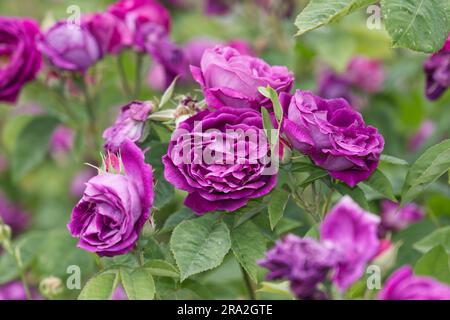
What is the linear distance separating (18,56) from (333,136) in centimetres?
60

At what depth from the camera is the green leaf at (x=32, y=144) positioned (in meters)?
1.63

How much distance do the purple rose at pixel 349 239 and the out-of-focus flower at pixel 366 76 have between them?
114 centimetres

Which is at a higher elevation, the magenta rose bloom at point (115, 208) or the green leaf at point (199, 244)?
the magenta rose bloom at point (115, 208)

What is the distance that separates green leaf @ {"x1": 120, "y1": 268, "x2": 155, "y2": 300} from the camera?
3.00ft

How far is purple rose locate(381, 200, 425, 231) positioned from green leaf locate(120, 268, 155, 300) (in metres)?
0.68

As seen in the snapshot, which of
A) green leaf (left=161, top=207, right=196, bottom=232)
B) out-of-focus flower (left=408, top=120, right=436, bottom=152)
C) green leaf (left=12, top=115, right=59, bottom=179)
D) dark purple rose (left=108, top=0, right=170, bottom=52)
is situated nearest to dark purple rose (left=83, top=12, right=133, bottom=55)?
dark purple rose (left=108, top=0, right=170, bottom=52)

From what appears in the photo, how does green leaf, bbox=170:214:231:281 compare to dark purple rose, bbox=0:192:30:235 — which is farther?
dark purple rose, bbox=0:192:30:235

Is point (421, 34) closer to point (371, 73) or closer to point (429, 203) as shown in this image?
point (429, 203)

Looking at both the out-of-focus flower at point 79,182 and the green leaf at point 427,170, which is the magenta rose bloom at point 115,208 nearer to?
the green leaf at point 427,170

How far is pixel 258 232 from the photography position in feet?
3.25

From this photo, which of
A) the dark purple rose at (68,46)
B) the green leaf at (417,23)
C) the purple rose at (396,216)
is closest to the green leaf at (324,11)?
the green leaf at (417,23)

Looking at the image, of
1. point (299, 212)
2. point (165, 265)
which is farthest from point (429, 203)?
point (165, 265)

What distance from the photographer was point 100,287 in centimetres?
94

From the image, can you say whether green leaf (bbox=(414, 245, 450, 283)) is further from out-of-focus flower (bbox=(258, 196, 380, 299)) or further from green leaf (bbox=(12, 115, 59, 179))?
green leaf (bbox=(12, 115, 59, 179))
